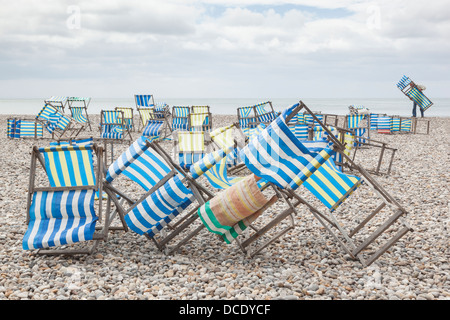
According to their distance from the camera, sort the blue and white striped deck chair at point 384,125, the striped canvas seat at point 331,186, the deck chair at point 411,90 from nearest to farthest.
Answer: the striped canvas seat at point 331,186 < the blue and white striped deck chair at point 384,125 < the deck chair at point 411,90

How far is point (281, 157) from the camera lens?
124 inches

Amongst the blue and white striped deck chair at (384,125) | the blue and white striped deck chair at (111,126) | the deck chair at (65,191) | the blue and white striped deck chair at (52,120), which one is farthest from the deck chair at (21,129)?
the blue and white striped deck chair at (384,125)

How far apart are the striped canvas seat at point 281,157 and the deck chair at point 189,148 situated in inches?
138

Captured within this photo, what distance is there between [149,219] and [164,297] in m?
0.75

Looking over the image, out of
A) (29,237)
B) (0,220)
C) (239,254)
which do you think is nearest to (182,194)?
(239,254)

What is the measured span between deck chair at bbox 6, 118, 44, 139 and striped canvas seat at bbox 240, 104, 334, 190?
9.50m

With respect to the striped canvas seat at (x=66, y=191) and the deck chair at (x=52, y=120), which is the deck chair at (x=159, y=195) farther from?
the deck chair at (x=52, y=120)

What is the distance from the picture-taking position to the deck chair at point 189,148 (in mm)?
6676

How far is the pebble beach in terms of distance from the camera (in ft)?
9.39

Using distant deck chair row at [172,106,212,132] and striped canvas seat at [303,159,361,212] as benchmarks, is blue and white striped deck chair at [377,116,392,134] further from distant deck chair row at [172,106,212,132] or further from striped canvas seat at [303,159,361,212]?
striped canvas seat at [303,159,361,212]

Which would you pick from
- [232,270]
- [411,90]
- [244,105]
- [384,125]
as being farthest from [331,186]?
[244,105]

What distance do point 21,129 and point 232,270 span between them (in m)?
9.73

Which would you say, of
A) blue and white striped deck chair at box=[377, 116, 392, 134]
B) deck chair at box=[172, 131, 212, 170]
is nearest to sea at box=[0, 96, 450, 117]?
blue and white striped deck chair at box=[377, 116, 392, 134]

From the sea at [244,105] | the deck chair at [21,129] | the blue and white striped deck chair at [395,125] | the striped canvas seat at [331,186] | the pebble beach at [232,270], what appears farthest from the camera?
the sea at [244,105]
